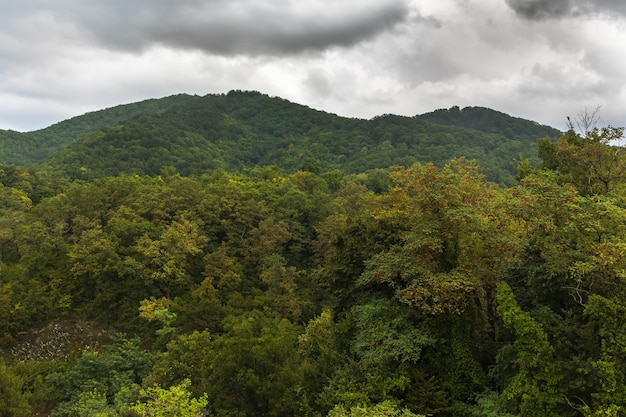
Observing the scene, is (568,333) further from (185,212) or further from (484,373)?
(185,212)

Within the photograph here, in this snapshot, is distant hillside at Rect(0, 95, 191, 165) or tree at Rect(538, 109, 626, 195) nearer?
tree at Rect(538, 109, 626, 195)

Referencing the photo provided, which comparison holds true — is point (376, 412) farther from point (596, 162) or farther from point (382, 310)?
point (596, 162)

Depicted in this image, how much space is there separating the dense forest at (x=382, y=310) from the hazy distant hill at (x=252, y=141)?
40.3m

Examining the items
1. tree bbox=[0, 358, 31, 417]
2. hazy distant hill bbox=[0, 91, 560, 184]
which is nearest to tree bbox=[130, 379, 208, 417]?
tree bbox=[0, 358, 31, 417]

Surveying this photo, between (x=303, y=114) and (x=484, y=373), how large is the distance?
135m

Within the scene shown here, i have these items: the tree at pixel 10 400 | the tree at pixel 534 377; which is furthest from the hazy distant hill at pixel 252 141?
the tree at pixel 534 377

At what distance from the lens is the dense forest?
995cm

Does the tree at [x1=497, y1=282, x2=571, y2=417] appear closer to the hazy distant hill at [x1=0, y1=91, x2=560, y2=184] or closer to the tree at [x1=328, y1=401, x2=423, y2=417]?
the tree at [x1=328, y1=401, x2=423, y2=417]

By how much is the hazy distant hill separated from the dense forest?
40.3 meters

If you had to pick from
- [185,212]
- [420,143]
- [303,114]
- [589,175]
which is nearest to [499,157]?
Answer: [420,143]

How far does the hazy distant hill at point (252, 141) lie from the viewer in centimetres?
8456

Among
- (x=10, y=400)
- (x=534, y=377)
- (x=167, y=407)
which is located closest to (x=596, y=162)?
(x=534, y=377)

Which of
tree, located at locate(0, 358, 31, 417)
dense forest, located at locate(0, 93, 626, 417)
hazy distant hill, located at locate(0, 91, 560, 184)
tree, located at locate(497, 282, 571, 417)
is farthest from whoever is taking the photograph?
hazy distant hill, located at locate(0, 91, 560, 184)

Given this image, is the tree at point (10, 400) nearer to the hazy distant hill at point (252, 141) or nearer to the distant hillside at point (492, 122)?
the hazy distant hill at point (252, 141)
